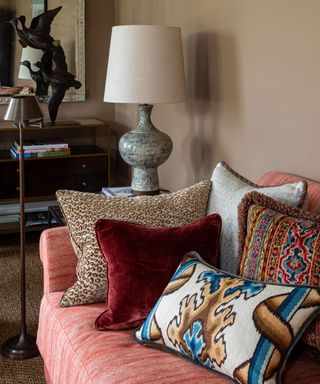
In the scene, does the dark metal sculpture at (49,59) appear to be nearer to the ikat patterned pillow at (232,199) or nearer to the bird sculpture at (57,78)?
the bird sculpture at (57,78)

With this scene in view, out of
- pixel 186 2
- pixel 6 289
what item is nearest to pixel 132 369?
pixel 6 289

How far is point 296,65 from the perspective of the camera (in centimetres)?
243

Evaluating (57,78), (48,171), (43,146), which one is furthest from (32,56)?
(48,171)

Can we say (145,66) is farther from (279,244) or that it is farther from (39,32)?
(39,32)

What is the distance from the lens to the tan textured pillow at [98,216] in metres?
1.97

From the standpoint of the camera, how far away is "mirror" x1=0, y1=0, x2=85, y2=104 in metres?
4.05

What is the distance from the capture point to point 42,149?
3957 mm

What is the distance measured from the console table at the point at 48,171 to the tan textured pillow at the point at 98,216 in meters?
1.94

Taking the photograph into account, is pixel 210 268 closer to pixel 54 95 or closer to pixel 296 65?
pixel 296 65

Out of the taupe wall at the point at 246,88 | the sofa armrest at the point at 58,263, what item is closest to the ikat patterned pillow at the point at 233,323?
the sofa armrest at the point at 58,263

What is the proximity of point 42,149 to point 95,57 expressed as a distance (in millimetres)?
829

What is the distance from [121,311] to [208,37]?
66.7 inches

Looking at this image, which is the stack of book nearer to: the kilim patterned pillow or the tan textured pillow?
the tan textured pillow

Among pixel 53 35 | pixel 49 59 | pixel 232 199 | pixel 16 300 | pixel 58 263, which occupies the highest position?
pixel 53 35
